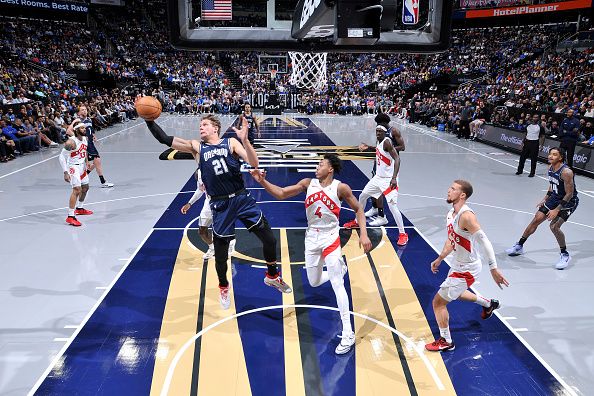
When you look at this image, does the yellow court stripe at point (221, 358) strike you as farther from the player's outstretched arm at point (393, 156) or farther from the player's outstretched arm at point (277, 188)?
the player's outstretched arm at point (393, 156)

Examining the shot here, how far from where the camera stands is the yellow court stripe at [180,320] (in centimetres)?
418

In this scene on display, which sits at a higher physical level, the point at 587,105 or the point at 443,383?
the point at 587,105

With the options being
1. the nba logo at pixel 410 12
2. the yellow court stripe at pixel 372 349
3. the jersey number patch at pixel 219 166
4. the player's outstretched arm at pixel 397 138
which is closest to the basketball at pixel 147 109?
the jersey number patch at pixel 219 166

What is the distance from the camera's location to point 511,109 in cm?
1997

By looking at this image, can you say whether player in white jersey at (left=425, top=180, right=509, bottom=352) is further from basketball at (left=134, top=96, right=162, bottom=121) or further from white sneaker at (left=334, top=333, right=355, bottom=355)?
basketball at (left=134, top=96, right=162, bottom=121)

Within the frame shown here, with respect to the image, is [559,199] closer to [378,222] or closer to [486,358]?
[378,222]

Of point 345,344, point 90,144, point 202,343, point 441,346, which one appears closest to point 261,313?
point 202,343

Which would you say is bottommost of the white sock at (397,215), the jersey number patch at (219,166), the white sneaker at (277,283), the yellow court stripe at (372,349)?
the yellow court stripe at (372,349)

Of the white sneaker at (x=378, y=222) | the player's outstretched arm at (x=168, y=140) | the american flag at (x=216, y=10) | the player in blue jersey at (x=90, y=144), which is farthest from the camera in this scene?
the player in blue jersey at (x=90, y=144)

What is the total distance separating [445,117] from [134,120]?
54.9 ft

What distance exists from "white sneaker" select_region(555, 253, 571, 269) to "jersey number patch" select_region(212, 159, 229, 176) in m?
4.80

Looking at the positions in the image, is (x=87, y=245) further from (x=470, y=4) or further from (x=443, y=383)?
(x=470, y=4)

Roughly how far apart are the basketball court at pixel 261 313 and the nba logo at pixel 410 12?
3.21 metres

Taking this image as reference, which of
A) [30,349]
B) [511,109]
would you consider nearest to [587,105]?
[511,109]
